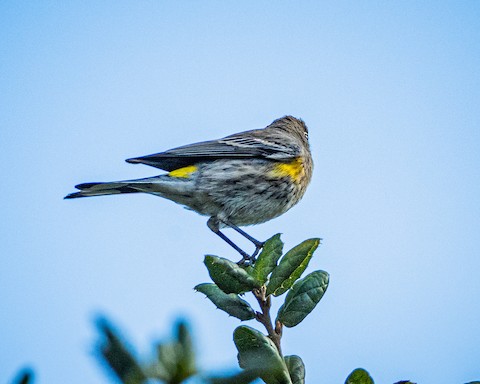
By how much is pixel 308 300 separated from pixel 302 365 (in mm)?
578

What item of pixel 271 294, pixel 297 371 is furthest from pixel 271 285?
pixel 297 371

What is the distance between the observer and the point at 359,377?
1978mm

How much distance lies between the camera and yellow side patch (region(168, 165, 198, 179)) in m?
7.72

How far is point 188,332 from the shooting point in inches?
34.4

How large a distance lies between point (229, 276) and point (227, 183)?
471 centimetres

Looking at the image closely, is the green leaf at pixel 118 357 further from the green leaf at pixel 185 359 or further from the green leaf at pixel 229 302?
the green leaf at pixel 229 302

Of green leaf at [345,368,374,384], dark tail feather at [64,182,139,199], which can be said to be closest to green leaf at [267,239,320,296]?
green leaf at [345,368,374,384]

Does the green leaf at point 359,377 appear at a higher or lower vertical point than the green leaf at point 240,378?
lower

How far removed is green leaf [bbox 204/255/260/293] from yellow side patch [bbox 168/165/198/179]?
4613mm

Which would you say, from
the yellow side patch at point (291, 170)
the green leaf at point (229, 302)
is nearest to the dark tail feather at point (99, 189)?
the yellow side patch at point (291, 170)

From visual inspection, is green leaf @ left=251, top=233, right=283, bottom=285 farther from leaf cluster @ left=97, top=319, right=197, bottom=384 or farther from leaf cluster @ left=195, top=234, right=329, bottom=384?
leaf cluster @ left=97, top=319, right=197, bottom=384

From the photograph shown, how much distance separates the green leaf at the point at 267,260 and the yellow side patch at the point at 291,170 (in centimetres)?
471

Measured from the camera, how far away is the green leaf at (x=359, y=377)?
195 centimetres

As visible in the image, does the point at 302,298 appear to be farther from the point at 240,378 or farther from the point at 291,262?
the point at 240,378
